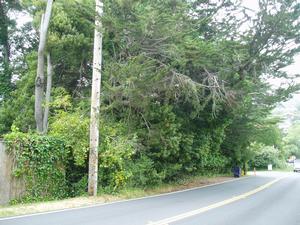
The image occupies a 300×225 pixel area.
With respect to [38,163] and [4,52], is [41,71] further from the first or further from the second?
[4,52]

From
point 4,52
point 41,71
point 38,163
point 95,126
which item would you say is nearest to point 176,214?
point 95,126

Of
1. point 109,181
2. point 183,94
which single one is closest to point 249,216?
point 109,181

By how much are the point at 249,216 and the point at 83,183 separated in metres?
7.48

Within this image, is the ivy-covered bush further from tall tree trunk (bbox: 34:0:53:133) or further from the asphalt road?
tall tree trunk (bbox: 34:0:53:133)

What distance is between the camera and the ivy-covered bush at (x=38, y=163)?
1430cm

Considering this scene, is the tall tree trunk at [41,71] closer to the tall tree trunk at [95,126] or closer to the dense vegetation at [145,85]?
the dense vegetation at [145,85]

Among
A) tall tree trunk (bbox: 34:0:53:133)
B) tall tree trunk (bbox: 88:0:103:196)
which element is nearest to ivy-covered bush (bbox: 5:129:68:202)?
tall tree trunk (bbox: 88:0:103:196)

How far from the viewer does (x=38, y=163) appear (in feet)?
49.2

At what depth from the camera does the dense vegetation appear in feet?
53.2

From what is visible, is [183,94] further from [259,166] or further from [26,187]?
[259,166]

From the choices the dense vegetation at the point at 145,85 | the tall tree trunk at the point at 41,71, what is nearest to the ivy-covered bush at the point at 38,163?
the dense vegetation at the point at 145,85

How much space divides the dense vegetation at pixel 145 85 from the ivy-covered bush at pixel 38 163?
0.04 meters

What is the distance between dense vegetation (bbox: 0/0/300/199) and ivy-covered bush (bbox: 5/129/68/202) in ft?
0.12

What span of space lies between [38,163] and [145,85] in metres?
5.10
